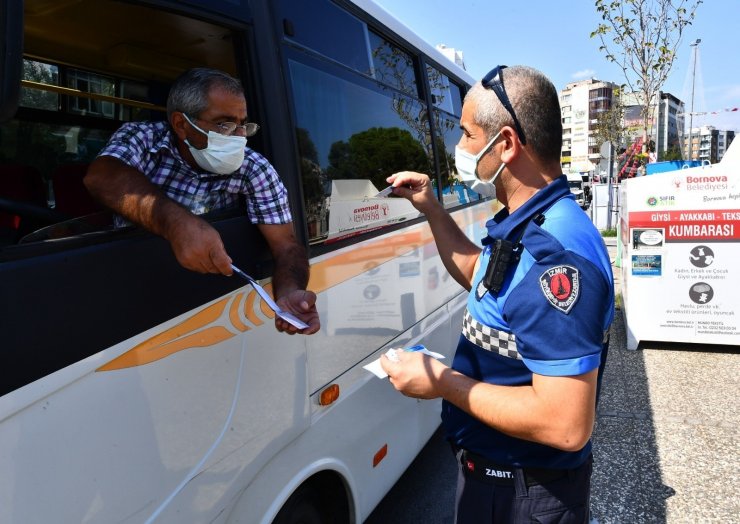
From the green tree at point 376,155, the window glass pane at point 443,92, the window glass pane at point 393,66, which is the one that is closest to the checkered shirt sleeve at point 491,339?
the green tree at point 376,155

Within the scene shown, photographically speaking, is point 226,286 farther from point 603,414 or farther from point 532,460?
point 603,414

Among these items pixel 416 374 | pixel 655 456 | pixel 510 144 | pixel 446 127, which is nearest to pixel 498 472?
pixel 416 374

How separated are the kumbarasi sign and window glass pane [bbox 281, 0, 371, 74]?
421 cm

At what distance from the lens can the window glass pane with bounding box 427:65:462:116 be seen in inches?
161

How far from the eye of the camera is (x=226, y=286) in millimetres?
1698

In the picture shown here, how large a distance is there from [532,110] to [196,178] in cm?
111

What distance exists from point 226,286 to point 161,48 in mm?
1586

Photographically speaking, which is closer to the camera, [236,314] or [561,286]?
[561,286]

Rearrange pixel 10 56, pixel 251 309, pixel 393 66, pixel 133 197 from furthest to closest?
pixel 393 66
pixel 251 309
pixel 133 197
pixel 10 56

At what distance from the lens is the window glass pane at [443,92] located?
409 centimetres

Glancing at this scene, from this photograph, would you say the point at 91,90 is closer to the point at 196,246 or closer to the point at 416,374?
the point at 196,246

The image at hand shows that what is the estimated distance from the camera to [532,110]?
5.06 ft

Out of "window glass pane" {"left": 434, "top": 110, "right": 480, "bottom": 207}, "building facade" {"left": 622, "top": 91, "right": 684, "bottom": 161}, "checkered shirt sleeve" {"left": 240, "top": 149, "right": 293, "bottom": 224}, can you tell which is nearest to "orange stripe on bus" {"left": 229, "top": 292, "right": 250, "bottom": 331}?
"checkered shirt sleeve" {"left": 240, "top": 149, "right": 293, "bottom": 224}

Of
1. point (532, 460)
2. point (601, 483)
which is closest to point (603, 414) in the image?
point (601, 483)
